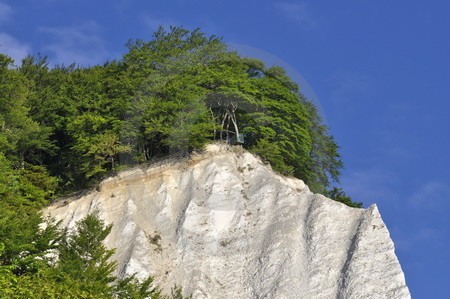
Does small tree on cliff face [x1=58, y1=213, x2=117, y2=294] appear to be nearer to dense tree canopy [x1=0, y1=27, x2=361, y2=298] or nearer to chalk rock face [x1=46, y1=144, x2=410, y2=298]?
chalk rock face [x1=46, y1=144, x2=410, y2=298]

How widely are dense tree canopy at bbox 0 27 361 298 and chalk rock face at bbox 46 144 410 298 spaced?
84.4 inches

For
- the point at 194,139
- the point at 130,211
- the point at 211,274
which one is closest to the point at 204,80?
the point at 194,139

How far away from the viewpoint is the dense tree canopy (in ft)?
200

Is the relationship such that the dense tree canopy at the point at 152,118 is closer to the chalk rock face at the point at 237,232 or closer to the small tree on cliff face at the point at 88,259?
the chalk rock face at the point at 237,232

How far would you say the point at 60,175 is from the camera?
214ft

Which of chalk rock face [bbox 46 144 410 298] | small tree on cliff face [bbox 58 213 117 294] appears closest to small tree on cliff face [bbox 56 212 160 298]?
small tree on cliff face [bbox 58 213 117 294]

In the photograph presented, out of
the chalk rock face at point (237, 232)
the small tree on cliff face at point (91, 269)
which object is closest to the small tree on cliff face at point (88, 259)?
the small tree on cliff face at point (91, 269)

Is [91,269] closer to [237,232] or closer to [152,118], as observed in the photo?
[237,232]

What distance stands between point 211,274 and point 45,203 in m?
15.5

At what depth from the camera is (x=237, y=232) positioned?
55094 millimetres

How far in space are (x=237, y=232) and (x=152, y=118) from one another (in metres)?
12.0

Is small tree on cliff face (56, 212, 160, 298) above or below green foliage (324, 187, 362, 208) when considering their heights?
below

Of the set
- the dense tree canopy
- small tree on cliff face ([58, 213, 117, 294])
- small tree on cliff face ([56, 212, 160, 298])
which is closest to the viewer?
small tree on cliff face ([56, 212, 160, 298])

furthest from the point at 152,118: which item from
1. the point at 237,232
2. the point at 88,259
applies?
the point at 88,259
